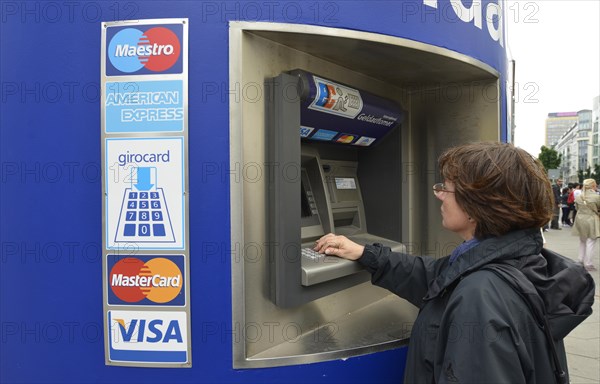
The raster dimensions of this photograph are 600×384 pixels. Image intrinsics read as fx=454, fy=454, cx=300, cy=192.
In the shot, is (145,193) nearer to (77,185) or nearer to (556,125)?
(77,185)

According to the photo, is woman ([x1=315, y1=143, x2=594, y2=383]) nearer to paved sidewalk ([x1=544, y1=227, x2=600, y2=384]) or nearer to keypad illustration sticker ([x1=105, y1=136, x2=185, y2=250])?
keypad illustration sticker ([x1=105, y1=136, x2=185, y2=250])

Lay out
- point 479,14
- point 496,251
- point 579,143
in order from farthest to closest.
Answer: point 579,143 < point 479,14 < point 496,251

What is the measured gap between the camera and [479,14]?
2.49 m

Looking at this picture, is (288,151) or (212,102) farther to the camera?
(288,151)

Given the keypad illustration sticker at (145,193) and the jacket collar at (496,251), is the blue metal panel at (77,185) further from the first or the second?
the jacket collar at (496,251)

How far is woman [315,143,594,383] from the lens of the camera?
1114mm

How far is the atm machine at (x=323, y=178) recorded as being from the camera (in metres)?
1.96

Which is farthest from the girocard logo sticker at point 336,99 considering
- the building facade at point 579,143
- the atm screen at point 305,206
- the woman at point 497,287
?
the building facade at point 579,143

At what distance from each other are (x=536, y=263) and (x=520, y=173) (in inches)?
10.2

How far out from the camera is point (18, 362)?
1943 millimetres

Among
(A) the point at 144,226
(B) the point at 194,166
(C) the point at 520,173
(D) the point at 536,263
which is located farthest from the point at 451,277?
(A) the point at 144,226

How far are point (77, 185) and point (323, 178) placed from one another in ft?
4.08

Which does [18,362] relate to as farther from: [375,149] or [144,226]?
[375,149]

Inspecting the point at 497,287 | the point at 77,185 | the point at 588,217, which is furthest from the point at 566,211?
the point at 77,185
